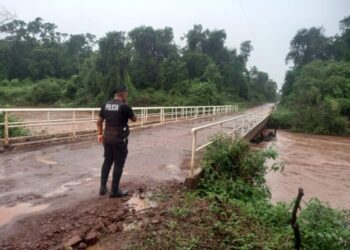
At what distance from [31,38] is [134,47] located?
30412 millimetres

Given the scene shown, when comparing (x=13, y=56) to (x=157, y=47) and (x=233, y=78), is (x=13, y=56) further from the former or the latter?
(x=233, y=78)

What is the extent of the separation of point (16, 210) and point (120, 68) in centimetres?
4639

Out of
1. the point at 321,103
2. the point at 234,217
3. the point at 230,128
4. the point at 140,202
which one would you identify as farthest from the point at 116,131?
the point at 321,103

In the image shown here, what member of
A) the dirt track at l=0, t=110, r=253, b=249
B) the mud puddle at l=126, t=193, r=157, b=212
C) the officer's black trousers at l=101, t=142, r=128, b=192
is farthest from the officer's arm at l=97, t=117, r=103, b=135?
the mud puddle at l=126, t=193, r=157, b=212

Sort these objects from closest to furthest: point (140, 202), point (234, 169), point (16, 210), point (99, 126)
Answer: point (16, 210) < point (140, 202) < point (99, 126) < point (234, 169)

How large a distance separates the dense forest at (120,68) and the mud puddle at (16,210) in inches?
Result: 1647

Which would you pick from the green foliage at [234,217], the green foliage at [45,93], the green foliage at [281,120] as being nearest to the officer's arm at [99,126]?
the green foliage at [234,217]

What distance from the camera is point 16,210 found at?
493cm

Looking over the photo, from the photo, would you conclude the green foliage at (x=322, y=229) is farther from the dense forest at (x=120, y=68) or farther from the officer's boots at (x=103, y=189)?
the dense forest at (x=120, y=68)

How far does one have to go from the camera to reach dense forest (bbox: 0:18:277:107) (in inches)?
1946

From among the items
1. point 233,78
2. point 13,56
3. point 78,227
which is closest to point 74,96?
point 13,56

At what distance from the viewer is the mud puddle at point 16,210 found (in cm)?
465

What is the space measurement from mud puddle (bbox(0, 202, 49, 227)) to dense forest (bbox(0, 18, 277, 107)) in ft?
137

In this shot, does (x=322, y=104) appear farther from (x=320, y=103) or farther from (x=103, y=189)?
(x=103, y=189)
